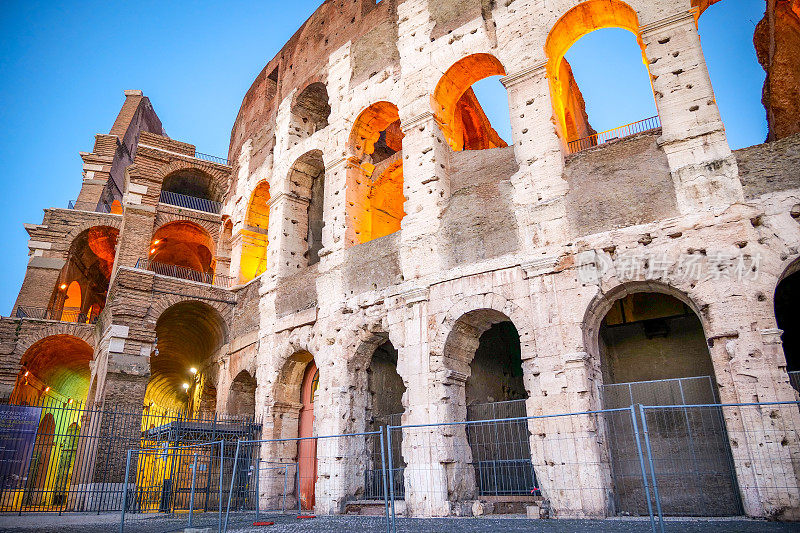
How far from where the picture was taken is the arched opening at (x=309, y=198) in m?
14.7

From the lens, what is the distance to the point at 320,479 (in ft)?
35.4

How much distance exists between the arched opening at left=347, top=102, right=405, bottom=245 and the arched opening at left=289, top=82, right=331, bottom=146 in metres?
2.65

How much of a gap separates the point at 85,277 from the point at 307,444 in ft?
54.5

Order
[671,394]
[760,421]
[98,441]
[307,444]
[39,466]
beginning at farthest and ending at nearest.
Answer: [39,466] → [98,441] → [307,444] → [671,394] → [760,421]

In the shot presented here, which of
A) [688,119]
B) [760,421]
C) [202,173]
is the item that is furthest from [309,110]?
[760,421]

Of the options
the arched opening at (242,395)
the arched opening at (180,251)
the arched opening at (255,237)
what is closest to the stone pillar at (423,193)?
the arched opening at (242,395)

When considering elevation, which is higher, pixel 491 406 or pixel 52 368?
pixel 52 368

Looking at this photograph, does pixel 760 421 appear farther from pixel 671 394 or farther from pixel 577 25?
pixel 577 25

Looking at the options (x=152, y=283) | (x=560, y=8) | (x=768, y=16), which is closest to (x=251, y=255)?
(x=152, y=283)

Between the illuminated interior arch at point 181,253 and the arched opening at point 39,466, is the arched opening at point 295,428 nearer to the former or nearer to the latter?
the arched opening at point 39,466

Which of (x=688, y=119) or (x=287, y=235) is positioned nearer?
(x=688, y=119)

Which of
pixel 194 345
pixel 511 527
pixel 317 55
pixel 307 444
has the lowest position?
pixel 511 527

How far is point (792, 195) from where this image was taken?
7270mm

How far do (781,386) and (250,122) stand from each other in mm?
16522
